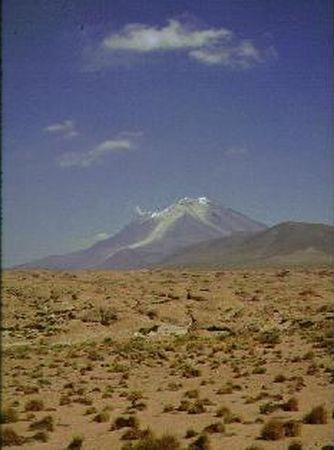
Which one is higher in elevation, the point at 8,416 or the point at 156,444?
the point at 156,444

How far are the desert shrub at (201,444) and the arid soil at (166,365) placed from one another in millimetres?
42

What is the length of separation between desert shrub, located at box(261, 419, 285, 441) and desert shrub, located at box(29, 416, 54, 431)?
6908mm

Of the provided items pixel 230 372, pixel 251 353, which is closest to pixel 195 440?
pixel 230 372

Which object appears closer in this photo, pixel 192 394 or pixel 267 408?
pixel 267 408

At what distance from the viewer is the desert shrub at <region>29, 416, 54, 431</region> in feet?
67.5

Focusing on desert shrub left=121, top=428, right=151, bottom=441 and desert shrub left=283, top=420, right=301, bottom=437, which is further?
desert shrub left=121, top=428, right=151, bottom=441

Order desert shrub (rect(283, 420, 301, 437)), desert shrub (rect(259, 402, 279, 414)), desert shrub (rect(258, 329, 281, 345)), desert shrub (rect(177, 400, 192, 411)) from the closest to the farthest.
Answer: desert shrub (rect(283, 420, 301, 437))
desert shrub (rect(259, 402, 279, 414))
desert shrub (rect(177, 400, 192, 411))
desert shrub (rect(258, 329, 281, 345))

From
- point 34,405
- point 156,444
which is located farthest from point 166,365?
point 156,444

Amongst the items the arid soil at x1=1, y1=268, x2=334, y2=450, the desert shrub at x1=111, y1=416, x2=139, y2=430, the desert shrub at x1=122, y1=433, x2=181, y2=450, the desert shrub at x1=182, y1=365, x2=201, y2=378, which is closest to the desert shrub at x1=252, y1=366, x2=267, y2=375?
the arid soil at x1=1, y1=268, x2=334, y2=450

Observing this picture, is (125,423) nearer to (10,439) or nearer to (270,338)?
(10,439)

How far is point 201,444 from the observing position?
683 inches

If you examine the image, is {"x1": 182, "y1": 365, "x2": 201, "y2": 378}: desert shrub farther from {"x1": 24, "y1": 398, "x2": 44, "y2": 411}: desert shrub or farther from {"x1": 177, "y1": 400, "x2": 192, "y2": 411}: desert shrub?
{"x1": 24, "y1": 398, "x2": 44, "y2": 411}: desert shrub

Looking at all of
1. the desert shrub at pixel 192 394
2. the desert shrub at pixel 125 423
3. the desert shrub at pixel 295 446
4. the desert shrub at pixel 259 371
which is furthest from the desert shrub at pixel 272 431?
the desert shrub at pixel 259 371

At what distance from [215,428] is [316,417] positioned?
306 cm
